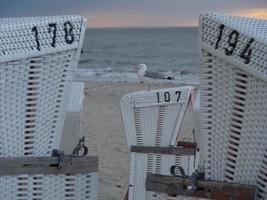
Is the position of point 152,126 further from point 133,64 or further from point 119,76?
point 133,64

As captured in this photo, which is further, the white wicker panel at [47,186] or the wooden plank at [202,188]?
the white wicker panel at [47,186]

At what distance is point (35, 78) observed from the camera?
213 centimetres

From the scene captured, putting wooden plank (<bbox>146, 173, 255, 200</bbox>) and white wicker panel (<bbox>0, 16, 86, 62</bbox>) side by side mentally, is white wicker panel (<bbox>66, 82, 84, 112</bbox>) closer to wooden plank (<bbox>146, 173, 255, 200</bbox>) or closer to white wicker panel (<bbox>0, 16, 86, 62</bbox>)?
white wicker panel (<bbox>0, 16, 86, 62</bbox>)

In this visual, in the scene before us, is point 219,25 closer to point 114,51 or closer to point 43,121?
point 43,121

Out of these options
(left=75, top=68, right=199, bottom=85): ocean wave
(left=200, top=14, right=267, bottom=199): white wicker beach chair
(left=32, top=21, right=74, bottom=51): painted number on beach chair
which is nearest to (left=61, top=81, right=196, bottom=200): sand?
(left=32, top=21, right=74, bottom=51): painted number on beach chair

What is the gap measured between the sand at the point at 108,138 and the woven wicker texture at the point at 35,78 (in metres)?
0.93

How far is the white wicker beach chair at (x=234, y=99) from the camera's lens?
1.77 m

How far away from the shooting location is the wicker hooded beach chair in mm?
2053

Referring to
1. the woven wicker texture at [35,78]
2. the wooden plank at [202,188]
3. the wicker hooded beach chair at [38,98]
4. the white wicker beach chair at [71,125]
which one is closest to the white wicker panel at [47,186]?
the wicker hooded beach chair at [38,98]

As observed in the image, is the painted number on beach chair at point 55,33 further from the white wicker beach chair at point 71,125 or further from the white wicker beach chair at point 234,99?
the white wicker beach chair at point 71,125

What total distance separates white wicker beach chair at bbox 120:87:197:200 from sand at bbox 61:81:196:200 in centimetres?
54

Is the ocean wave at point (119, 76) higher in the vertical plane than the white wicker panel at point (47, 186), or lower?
lower

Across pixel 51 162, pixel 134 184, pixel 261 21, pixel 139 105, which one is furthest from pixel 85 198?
pixel 261 21

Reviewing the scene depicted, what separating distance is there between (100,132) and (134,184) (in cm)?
684
